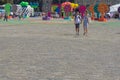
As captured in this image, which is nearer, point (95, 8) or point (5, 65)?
point (5, 65)

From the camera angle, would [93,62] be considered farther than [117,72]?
Yes

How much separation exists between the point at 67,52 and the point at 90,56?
142 centimetres

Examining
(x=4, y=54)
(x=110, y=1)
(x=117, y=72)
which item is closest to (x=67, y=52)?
(x=4, y=54)

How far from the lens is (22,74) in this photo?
34.3 feet

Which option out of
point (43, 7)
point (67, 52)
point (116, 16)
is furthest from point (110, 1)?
point (67, 52)

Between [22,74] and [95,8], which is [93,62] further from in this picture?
[95,8]

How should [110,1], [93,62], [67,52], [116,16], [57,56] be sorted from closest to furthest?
[93,62], [57,56], [67,52], [116,16], [110,1]

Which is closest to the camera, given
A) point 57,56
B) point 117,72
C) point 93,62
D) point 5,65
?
A: point 117,72

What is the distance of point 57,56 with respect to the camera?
14617 mm

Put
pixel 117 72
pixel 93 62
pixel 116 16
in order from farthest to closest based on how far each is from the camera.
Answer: pixel 116 16 < pixel 93 62 < pixel 117 72

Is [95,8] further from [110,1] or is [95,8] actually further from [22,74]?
[22,74]

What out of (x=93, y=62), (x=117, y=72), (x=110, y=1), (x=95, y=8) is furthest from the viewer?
(x=110, y=1)

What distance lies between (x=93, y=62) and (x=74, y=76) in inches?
114

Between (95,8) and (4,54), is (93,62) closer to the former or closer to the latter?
(4,54)
